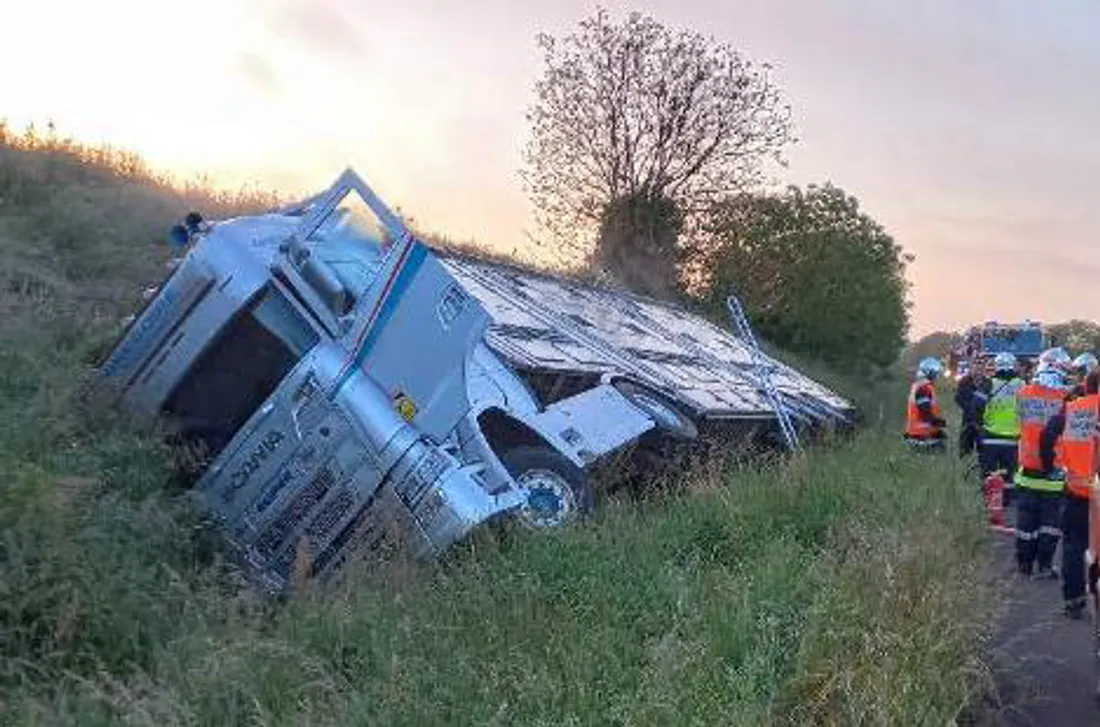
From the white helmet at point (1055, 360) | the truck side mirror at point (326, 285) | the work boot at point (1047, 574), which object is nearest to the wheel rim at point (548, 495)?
the truck side mirror at point (326, 285)

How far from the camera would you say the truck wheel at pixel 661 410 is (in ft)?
33.5

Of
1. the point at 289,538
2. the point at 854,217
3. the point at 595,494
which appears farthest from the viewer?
the point at 854,217

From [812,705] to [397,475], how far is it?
128 inches

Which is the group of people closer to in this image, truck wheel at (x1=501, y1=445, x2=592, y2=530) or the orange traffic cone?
the orange traffic cone

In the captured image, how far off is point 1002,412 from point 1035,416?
3240 millimetres

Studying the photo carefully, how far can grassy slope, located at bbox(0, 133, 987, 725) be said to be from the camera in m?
4.52

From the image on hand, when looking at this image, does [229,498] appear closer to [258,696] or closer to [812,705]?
[258,696]

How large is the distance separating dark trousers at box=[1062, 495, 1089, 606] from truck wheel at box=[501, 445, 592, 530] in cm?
305

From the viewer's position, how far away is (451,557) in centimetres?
685

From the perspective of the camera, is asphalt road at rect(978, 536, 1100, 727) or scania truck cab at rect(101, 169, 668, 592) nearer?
asphalt road at rect(978, 536, 1100, 727)

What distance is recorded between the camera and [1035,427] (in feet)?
32.0

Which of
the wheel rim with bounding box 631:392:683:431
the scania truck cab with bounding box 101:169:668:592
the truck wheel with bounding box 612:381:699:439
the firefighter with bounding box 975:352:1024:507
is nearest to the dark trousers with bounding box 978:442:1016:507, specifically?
the firefighter with bounding box 975:352:1024:507

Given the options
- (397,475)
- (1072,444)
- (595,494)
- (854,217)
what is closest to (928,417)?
(1072,444)

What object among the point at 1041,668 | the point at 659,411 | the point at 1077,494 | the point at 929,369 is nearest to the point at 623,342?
the point at 659,411
